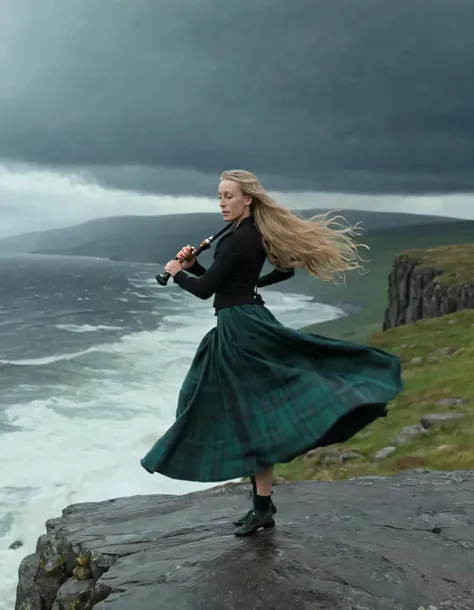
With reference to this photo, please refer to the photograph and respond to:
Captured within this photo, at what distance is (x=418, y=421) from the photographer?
2294 cm

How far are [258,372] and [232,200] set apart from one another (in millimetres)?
2006

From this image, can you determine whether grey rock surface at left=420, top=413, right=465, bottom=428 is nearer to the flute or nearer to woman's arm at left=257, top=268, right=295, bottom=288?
woman's arm at left=257, top=268, right=295, bottom=288

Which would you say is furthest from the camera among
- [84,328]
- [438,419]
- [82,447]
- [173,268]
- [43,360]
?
[84,328]

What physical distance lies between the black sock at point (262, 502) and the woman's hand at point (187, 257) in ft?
9.61

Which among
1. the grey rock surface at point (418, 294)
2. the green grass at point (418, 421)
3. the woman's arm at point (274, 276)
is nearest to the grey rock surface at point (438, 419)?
the green grass at point (418, 421)

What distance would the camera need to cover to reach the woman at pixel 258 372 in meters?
6.63

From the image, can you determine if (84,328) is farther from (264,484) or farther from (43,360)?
(264,484)

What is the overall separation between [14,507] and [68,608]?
1985 cm

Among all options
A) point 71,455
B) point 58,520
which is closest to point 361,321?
point 71,455

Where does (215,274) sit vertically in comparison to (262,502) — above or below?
above

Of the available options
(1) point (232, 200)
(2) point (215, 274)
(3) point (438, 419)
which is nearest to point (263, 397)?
(2) point (215, 274)

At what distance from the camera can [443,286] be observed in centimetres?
5981

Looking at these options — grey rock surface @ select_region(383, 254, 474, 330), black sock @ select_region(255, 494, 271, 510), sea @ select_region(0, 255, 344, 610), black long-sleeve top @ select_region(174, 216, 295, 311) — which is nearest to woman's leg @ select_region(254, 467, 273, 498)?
black sock @ select_region(255, 494, 271, 510)

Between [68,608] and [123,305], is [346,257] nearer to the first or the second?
[68,608]
